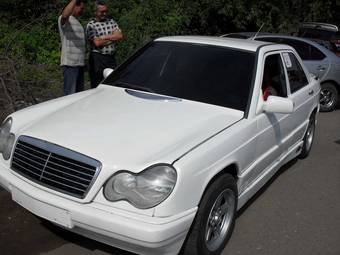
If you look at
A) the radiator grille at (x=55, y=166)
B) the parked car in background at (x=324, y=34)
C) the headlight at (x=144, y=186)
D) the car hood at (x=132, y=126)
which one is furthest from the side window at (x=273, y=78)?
the parked car in background at (x=324, y=34)

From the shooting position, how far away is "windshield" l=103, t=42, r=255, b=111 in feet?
14.1

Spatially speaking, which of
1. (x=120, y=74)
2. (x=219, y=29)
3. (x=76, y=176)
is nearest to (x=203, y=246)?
(x=76, y=176)

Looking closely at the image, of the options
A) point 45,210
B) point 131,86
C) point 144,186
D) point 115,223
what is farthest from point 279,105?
point 45,210

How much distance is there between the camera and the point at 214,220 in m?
3.71

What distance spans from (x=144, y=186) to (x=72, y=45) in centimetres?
381

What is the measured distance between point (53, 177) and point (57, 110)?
3.26 ft

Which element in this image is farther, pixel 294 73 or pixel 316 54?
pixel 316 54

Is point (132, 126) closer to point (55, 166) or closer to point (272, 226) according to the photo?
point (55, 166)

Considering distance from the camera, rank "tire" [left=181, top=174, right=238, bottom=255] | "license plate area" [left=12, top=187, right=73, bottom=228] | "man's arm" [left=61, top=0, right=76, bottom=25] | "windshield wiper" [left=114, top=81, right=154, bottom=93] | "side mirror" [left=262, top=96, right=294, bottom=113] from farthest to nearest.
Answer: "man's arm" [left=61, top=0, right=76, bottom=25] < "windshield wiper" [left=114, top=81, right=154, bottom=93] < "side mirror" [left=262, top=96, right=294, bottom=113] < "tire" [left=181, top=174, right=238, bottom=255] < "license plate area" [left=12, top=187, right=73, bottom=228]

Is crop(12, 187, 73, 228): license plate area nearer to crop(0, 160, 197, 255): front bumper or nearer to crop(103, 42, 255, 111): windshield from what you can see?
crop(0, 160, 197, 255): front bumper

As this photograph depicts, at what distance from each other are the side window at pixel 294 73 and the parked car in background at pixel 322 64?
363cm

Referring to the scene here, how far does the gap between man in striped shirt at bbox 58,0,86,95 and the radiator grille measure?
9.92 ft

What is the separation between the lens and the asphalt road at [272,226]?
151 inches

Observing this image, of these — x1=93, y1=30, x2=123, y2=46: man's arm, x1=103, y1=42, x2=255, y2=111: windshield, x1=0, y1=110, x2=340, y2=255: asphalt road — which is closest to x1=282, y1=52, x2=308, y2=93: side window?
x1=103, y1=42, x2=255, y2=111: windshield
